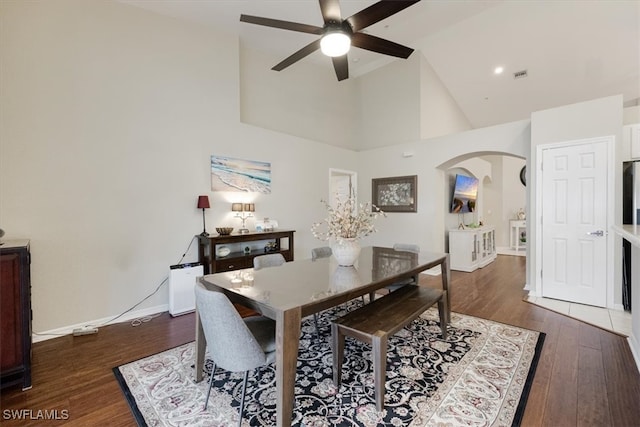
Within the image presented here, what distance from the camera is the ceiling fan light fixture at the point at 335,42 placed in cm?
261

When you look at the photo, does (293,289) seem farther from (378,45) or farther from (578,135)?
(578,135)

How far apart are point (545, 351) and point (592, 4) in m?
5.29

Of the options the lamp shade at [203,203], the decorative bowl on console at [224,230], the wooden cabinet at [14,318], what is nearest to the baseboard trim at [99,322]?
the wooden cabinet at [14,318]

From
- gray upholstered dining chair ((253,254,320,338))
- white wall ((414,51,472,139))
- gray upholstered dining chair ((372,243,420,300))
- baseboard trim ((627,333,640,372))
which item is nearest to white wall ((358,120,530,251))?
white wall ((414,51,472,139))

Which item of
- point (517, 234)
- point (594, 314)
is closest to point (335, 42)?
point (594, 314)

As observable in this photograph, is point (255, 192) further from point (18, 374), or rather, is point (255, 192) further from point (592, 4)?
point (592, 4)

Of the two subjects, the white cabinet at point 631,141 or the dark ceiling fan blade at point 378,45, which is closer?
the dark ceiling fan blade at point 378,45

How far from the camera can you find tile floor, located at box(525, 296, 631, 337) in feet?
9.52

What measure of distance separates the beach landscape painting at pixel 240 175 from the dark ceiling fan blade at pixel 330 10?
7.99 ft

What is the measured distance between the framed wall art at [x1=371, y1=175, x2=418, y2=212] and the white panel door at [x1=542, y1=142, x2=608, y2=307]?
2128 mm

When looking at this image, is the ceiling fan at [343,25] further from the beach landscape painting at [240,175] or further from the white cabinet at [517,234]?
the white cabinet at [517,234]

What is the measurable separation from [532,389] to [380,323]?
1155 mm

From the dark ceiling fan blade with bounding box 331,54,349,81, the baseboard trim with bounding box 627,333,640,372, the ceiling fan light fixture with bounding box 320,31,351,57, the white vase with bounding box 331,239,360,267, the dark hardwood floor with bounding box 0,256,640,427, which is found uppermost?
the dark ceiling fan blade with bounding box 331,54,349,81

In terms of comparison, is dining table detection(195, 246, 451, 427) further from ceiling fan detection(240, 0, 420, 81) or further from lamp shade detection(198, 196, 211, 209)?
ceiling fan detection(240, 0, 420, 81)
